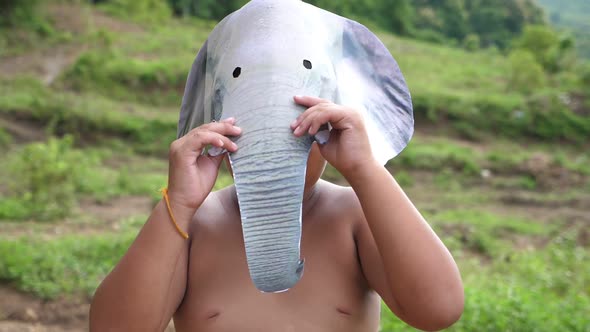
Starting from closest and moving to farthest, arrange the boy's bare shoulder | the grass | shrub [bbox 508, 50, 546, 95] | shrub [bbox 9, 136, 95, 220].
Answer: the boy's bare shoulder, the grass, shrub [bbox 9, 136, 95, 220], shrub [bbox 508, 50, 546, 95]

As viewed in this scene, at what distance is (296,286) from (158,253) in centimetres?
26

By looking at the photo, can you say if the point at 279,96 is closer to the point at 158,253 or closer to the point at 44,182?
the point at 158,253

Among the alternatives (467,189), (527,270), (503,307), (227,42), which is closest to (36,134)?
(467,189)

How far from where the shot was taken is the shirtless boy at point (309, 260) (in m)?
1.18

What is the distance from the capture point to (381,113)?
134 cm

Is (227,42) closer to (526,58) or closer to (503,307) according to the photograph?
(503,307)

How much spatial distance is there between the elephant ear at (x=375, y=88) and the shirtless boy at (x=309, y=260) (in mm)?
127

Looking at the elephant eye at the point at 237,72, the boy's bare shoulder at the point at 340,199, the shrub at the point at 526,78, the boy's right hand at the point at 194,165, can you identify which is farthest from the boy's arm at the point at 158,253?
the shrub at the point at 526,78

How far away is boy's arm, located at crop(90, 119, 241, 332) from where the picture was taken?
120 cm

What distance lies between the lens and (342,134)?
118 cm

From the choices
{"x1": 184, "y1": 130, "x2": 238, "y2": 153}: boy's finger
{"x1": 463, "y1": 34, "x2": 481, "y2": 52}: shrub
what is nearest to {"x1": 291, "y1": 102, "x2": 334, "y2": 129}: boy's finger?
{"x1": 184, "y1": 130, "x2": 238, "y2": 153}: boy's finger

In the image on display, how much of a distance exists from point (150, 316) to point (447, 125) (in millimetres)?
10092

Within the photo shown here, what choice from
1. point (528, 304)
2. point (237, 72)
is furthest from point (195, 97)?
point (528, 304)

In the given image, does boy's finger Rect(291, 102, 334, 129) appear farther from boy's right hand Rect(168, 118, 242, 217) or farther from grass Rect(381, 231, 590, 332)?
grass Rect(381, 231, 590, 332)
